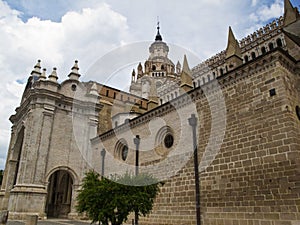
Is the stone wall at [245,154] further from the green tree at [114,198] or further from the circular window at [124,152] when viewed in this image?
the circular window at [124,152]

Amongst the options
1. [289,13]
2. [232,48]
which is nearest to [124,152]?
[232,48]

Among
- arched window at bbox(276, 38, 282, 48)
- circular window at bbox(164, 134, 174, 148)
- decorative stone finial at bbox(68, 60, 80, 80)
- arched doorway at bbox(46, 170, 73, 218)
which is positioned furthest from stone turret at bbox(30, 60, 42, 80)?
arched window at bbox(276, 38, 282, 48)

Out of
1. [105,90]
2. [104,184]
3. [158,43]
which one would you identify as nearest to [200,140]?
[104,184]

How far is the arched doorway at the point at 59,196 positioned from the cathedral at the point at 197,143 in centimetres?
11

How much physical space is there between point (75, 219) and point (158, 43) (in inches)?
1719

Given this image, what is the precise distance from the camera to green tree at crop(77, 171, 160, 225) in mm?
9250

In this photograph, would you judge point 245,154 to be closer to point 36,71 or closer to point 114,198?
point 114,198

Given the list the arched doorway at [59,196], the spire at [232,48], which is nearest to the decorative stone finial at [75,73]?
the arched doorway at [59,196]

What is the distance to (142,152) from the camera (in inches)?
697

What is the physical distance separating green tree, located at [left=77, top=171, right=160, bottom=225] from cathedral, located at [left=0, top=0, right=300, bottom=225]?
3.83 metres

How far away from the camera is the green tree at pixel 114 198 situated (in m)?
9.25

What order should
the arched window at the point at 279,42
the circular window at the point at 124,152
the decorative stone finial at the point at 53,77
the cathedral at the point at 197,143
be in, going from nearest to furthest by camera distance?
the cathedral at the point at 197,143 → the circular window at the point at 124,152 → the decorative stone finial at the point at 53,77 → the arched window at the point at 279,42

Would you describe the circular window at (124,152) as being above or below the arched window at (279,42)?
below

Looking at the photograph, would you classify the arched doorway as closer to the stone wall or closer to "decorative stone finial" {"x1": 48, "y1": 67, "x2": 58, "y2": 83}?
"decorative stone finial" {"x1": 48, "y1": 67, "x2": 58, "y2": 83}
